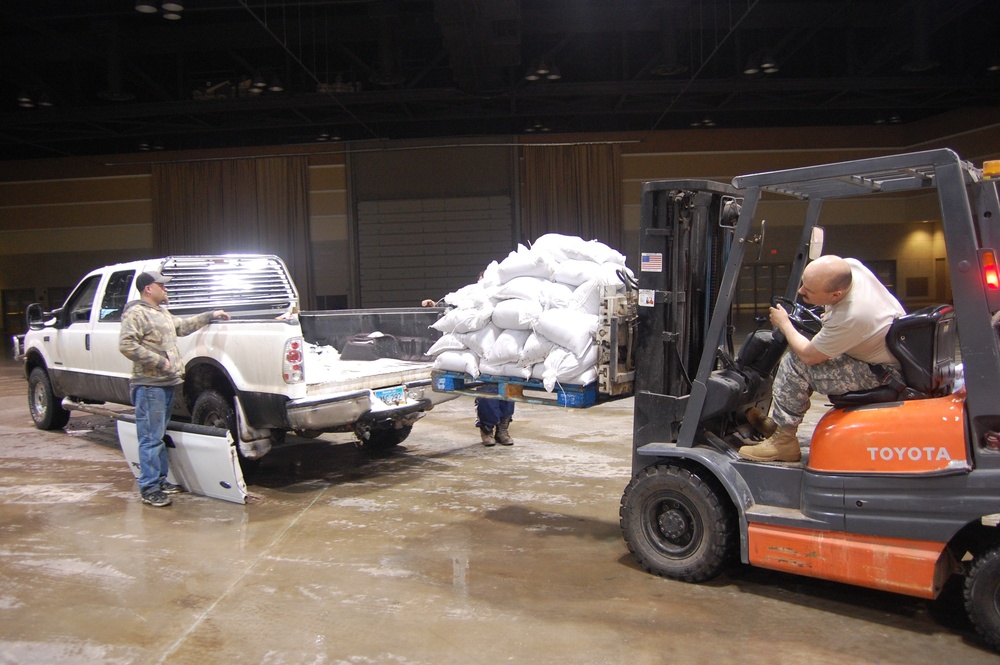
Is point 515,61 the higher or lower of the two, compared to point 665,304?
higher

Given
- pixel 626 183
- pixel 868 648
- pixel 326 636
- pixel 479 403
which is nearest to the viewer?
pixel 868 648

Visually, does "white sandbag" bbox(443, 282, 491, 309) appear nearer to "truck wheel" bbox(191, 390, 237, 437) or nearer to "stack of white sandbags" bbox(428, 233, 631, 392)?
"stack of white sandbags" bbox(428, 233, 631, 392)

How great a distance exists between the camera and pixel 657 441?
4324 millimetres

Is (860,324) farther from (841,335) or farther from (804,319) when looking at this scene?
(804,319)

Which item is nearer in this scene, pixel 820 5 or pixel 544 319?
pixel 544 319

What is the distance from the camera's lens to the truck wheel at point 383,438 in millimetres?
7633

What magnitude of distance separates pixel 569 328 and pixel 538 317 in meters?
0.32

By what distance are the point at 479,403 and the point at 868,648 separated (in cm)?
468

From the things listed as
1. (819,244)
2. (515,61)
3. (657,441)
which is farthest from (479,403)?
(515,61)

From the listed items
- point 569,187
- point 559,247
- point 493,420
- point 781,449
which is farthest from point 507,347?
point 569,187

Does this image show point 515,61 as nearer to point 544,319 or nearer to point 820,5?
point 820,5

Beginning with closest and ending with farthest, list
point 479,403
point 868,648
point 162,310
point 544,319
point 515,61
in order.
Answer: point 868,648 → point 544,319 → point 162,310 → point 479,403 → point 515,61

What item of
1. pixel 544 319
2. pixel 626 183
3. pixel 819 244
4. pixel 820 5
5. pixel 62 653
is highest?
pixel 820 5

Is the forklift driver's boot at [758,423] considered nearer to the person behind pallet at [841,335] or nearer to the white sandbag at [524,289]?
the person behind pallet at [841,335]
